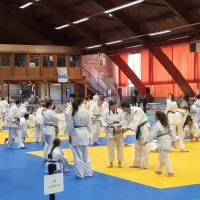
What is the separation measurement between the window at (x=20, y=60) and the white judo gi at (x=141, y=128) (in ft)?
89.7

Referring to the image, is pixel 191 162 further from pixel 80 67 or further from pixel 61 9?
pixel 80 67

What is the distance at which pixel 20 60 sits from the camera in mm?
36875

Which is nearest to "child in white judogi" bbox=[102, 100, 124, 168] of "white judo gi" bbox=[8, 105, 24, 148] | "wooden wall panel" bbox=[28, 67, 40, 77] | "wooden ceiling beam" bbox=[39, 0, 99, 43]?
"white judo gi" bbox=[8, 105, 24, 148]

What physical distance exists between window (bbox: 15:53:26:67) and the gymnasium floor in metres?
24.7

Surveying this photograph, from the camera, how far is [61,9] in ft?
112

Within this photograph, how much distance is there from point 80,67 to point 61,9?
6.86 meters

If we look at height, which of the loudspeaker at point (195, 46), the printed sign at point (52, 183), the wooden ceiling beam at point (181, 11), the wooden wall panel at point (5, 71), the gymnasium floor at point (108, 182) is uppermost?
the wooden ceiling beam at point (181, 11)

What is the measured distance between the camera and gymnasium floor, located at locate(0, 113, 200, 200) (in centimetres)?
792

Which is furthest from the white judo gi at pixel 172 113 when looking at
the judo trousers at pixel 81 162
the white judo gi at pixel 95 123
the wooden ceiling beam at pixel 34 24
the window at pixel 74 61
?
the wooden ceiling beam at pixel 34 24

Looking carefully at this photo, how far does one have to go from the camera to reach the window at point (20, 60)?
121ft

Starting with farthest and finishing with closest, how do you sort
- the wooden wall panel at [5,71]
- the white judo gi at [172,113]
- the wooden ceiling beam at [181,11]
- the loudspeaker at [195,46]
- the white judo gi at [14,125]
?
the wooden wall panel at [5,71]
the loudspeaker at [195,46]
the wooden ceiling beam at [181,11]
the white judo gi at [14,125]
the white judo gi at [172,113]

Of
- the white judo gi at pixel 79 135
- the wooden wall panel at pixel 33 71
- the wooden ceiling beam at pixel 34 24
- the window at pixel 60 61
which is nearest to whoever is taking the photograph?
the white judo gi at pixel 79 135

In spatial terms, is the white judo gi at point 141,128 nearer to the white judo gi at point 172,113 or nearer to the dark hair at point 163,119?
the dark hair at point 163,119

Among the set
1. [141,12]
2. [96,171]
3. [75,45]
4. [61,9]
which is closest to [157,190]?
[96,171]
